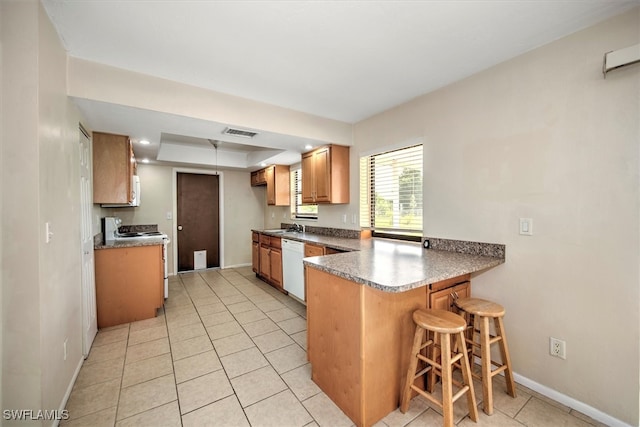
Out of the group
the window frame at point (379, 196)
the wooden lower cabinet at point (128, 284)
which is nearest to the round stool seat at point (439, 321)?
the window frame at point (379, 196)

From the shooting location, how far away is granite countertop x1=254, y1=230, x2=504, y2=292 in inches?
55.9

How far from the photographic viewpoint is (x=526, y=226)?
1876 millimetres

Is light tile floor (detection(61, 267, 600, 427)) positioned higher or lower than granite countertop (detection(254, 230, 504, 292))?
lower

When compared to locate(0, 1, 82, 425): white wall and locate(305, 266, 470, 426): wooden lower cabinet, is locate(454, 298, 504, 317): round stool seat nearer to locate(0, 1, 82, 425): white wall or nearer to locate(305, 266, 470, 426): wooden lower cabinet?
locate(305, 266, 470, 426): wooden lower cabinet

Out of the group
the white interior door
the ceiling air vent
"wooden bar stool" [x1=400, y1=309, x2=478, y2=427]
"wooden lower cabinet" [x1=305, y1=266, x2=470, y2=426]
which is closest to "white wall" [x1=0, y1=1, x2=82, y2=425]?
the white interior door

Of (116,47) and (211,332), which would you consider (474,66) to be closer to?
(116,47)

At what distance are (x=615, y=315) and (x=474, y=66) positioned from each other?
1.96 metres

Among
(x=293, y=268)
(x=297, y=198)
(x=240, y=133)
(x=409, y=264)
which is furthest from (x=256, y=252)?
(x=409, y=264)

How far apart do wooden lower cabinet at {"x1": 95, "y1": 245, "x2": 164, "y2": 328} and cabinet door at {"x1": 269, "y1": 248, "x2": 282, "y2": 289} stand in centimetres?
156

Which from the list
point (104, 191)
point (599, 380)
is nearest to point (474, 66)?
point (599, 380)

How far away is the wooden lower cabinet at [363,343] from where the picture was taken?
1.50 metres

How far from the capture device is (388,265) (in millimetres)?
1800

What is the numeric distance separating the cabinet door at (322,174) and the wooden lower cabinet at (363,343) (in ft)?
5.93

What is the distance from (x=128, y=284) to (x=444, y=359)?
10.8 ft
